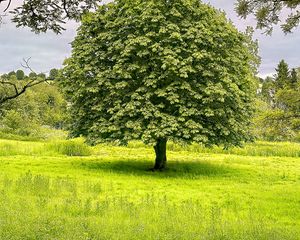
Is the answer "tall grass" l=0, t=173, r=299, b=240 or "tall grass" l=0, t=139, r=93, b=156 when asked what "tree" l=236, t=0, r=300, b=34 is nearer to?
"tall grass" l=0, t=173, r=299, b=240

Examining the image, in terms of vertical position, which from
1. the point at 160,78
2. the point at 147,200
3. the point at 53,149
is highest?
the point at 160,78

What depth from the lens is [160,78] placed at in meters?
20.7

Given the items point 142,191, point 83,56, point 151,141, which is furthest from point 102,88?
point 142,191

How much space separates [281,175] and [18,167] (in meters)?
15.1

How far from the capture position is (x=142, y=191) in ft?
53.4

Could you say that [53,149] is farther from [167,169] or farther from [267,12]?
[267,12]

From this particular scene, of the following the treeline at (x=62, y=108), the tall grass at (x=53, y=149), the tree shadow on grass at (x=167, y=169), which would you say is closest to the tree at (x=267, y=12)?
the treeline at (x=62, y=108)

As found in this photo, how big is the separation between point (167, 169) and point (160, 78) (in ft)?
19.8

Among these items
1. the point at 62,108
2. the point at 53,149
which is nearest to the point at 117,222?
the point at 53,149

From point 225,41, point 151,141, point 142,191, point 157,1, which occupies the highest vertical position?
point 157,1

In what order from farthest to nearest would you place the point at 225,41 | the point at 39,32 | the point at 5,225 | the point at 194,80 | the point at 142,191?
1. the point at 225,41
2. the point at 194,80
3. the point at 142,191
4. the point at 5,225
5. the point at 39,32

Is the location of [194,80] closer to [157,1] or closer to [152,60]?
[152,60]

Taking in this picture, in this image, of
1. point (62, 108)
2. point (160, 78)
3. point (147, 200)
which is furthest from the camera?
point (62, 108)

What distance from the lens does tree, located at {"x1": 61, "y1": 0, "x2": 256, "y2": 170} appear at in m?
20.4
